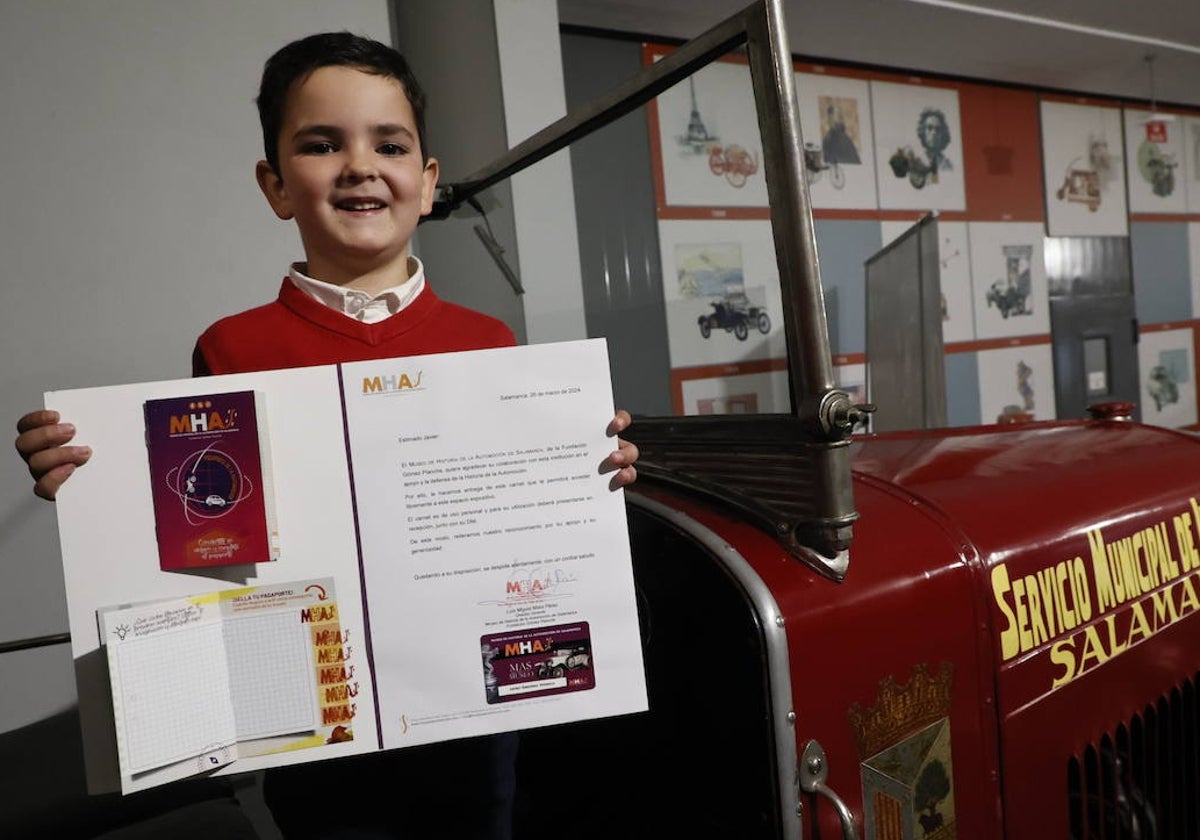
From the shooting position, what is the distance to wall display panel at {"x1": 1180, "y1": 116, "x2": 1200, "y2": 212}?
5.66m

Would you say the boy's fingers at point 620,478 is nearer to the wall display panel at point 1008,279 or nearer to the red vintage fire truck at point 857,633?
the red vintage fire truck at point 857,633

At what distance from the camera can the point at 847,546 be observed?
992 millimetres

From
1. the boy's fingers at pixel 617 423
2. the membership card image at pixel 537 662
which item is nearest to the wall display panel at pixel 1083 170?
the boy's fingers at pixel 617 423

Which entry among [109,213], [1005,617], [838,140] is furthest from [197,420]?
[838,140]

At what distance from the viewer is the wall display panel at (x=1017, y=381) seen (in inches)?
179

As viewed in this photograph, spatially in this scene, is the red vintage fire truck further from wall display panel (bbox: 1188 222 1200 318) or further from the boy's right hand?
wall display panel (bbox: 1188 222 1200 318)

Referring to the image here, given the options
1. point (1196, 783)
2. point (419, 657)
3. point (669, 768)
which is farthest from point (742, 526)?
point (1196, 783)

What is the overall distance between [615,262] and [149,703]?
8.28 ft

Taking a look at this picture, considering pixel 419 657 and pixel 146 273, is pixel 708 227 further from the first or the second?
pixel 146 273

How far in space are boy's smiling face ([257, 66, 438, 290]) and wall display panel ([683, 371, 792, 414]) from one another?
1.73 ft

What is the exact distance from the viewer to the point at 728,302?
1.43m

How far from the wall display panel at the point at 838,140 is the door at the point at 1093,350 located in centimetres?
165

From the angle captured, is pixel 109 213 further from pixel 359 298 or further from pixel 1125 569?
pixel 1125 569

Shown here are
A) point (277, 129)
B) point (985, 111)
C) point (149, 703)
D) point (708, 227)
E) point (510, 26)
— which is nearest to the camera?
point (149, 703)
